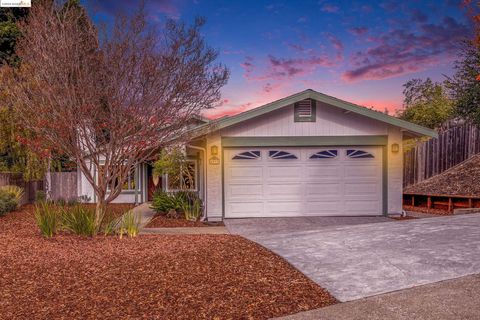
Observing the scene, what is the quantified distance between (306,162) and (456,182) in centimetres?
686

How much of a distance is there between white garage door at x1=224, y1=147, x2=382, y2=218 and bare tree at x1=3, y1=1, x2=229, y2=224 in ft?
13.3

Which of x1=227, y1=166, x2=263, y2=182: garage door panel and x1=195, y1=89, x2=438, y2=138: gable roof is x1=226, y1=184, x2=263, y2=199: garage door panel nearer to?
x1=227, y1=166, x2=263, y2=182: garage door panel

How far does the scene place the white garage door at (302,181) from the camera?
14031 millimetres

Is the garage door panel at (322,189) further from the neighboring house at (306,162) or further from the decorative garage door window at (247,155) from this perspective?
the decorative garage door window at (247,155)

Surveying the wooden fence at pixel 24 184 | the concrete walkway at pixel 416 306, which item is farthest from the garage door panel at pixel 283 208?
Result: the wooden fence at pixel 24 184

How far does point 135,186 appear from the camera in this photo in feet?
69.6

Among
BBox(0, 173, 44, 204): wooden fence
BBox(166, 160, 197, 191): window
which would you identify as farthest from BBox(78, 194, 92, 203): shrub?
BBox(166, 160, 197, 191): window

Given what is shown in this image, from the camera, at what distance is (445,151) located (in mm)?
18812

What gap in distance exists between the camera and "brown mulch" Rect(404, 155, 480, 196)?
16219 millimetres

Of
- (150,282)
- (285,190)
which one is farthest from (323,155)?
(150,282)

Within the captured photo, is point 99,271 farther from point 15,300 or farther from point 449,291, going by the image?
point 449,291

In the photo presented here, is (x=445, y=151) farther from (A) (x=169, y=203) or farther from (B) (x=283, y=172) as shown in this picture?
(A) (x=169, y=203)

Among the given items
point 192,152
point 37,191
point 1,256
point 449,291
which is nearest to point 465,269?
point 449,291

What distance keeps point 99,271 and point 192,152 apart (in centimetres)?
1235
